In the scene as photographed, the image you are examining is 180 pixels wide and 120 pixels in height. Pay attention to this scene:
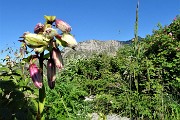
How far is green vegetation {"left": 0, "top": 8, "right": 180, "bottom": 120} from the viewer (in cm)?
457

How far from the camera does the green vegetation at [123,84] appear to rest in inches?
180

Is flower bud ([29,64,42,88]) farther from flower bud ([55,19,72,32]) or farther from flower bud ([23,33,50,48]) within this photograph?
flower bud ([55,19,72,32])

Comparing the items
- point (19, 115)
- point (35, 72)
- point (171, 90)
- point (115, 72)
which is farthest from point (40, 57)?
point (115, 72)

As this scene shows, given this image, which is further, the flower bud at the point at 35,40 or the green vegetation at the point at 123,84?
the green vegetation at the point at 123,84

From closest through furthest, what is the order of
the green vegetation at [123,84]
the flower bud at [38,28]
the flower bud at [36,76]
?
the flower bud at [36,76] → the flower bud at [38,28] → the green vegetation at [123,84]

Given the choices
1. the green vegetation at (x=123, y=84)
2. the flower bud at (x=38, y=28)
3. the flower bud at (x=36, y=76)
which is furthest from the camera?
the green vegetation at (x=123, y=84)

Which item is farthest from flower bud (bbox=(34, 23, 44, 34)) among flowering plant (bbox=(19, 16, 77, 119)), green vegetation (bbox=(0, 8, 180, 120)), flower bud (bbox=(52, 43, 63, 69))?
green vegetation (bbox=(0, 8, 180, 120))

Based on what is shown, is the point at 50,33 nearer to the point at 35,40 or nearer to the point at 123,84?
the point at 35,40

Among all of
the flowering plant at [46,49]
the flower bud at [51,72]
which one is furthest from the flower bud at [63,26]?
the flower bud at [51,72]

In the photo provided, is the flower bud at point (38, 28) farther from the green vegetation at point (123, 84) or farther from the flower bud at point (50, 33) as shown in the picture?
the green vegetation at point (123, 84)

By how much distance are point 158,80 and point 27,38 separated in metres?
4.87

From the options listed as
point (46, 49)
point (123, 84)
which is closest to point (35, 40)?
point (46, 49)

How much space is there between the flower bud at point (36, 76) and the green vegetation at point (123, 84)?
5.11 ft

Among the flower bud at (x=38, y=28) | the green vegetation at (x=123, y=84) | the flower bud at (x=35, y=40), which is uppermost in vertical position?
the flower bud at (x=38, y=28)
